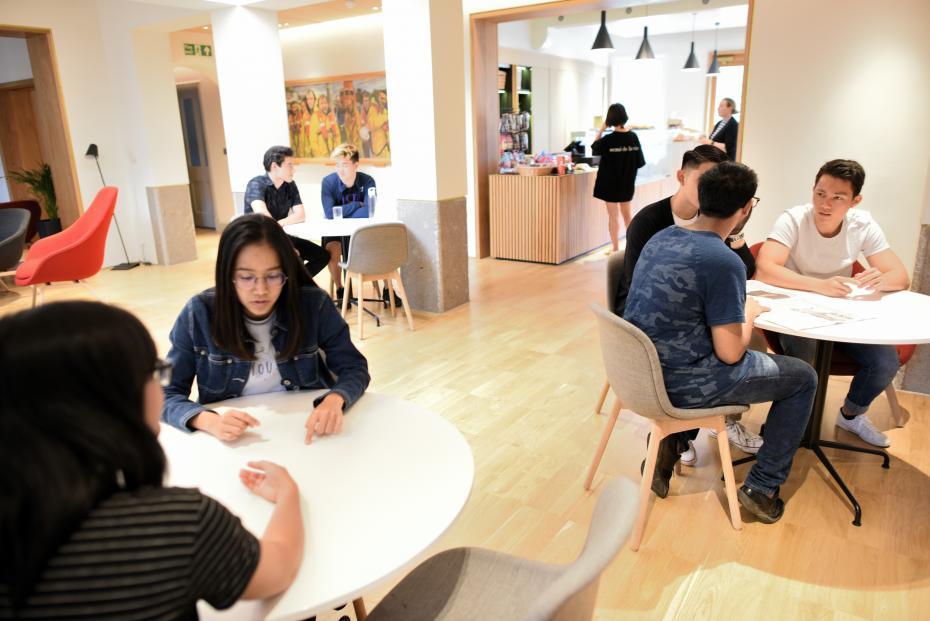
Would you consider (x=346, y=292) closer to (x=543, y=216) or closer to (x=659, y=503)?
(x=543, y=216)

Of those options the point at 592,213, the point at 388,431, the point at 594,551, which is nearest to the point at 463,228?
the point at 592,213

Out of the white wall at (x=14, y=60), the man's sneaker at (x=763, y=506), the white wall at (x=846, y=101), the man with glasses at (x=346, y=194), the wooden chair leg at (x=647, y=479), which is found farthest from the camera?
the white wall at (x=14, y=60)

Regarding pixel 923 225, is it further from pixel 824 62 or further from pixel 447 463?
pixel 447 463

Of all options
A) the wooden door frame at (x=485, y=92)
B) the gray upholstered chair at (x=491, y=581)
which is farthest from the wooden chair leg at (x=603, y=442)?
the wooden door frame at (x=485, y=92)

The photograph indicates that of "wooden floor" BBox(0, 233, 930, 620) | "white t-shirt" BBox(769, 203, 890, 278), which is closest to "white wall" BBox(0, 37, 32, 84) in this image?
"wooden floor" BBox(0, 233, 930, 620)

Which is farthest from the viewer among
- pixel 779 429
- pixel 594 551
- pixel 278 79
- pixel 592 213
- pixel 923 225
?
pixel 592 213

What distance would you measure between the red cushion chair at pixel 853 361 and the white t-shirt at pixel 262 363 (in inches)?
85.4

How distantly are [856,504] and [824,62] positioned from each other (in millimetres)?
3644

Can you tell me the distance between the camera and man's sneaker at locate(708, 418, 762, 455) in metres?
2.88

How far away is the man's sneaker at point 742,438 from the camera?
9.46 ft

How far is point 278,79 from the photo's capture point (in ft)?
21.3

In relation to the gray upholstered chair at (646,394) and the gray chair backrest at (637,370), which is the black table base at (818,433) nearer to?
the gray upholstered chair at (646,394)

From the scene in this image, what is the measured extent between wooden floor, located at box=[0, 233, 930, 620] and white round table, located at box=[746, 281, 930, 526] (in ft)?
0.31

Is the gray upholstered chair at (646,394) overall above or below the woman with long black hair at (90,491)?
below
